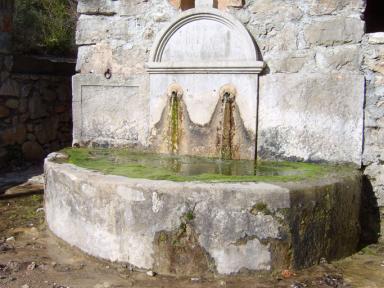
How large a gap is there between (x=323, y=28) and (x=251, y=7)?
642 mm

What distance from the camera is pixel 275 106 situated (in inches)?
156

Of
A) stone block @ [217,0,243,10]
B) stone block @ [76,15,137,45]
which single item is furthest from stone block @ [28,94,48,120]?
stone block @ [217,0,243,10]

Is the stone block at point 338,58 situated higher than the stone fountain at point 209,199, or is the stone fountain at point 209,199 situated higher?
the stone block at point 338,58

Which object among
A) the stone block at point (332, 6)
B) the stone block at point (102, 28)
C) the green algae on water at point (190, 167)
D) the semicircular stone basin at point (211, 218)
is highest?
the stone block at point (332, 6)

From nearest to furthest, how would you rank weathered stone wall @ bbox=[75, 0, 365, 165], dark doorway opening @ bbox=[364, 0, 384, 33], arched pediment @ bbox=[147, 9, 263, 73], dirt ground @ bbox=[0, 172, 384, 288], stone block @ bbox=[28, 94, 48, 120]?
dirt ground @ bbox=[0, 172, 384, 288]
weathered stone wall @ bbox=[75, 0, 365, 165]
arched pediment @ bbox=[147, 9, 263, 73]
dark doorway opening @ bbox=[364, 0, 384, 33]
stone block @ bbox=[28, 94, 48, 120]

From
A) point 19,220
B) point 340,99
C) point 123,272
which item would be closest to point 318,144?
point 340,99

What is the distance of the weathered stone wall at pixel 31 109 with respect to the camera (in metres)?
6.20

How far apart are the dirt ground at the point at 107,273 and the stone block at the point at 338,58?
4.56 ft

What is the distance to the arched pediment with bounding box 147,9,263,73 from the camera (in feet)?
13.2

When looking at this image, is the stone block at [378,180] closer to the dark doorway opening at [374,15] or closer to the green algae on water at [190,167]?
the green algae on water at [190,167]

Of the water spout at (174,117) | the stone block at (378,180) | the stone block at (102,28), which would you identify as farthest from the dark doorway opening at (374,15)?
the stone block at (102,28)

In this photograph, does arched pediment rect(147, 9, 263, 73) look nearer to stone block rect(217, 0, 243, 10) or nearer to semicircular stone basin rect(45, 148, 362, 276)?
stone block rect(217, 0, 243, 10)

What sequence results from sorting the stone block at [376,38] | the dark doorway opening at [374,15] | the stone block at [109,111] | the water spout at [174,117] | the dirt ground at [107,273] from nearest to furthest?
1. the dirt ground at [107,273]
2. the stone block at [376,38]
3. the water spout at [174,117]
4. the stone block at [109,111]
5. the dark doorway opening at [374,15]

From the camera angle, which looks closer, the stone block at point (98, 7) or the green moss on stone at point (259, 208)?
the green moss on stone at point (259, 208)
